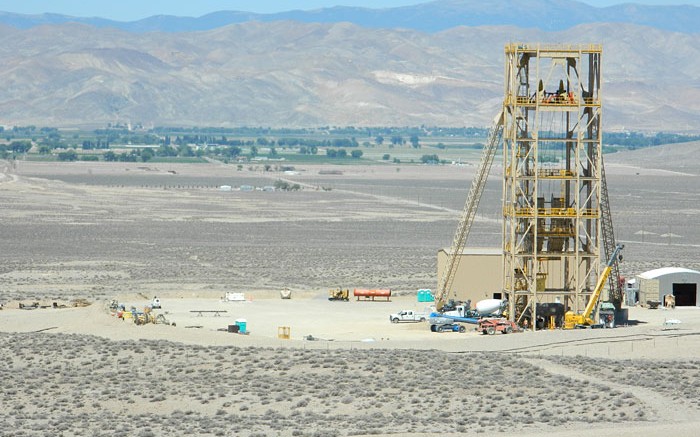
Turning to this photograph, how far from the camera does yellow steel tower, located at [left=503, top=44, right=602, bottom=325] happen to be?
47.5m

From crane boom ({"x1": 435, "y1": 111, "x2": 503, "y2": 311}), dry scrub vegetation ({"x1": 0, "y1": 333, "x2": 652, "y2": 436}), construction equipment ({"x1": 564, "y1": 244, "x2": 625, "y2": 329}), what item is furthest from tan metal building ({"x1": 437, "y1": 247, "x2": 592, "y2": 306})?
dry scrub vegetation ({"x1": 0, "y1": 333, "x2": 652, "y2": 436})

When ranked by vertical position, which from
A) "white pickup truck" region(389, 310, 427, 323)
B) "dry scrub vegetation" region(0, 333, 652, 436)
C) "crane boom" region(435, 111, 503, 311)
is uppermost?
"crane boom" region(435, 111, 503, 311)

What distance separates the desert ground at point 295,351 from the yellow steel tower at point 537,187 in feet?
10.3

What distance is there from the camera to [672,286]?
52625mm

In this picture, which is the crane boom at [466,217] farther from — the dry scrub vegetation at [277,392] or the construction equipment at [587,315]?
the dry scrub vegetation at [277,392]

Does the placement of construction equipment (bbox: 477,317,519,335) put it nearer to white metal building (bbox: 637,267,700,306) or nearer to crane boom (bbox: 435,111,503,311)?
crane boom (bbox: 435,111,503,311)

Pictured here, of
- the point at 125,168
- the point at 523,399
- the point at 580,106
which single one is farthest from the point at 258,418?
the point at 125,168

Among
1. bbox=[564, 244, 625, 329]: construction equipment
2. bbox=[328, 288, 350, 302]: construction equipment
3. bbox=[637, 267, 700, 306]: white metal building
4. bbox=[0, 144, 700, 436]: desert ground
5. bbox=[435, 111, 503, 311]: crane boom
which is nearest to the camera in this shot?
bbox=[0, 144, 700, 436]: desert ground

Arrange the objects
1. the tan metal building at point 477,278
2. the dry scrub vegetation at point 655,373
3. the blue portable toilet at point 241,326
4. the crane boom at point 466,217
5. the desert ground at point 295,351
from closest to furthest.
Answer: the desert ground at point 295,351 < the dry scrub vegetation at point 655,373 < the blue portable toilet at point 241,326 < the crane boom at point 466,217 < the tan metal building at point 477,278

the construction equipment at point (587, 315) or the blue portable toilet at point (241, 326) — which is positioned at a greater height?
the construction equipment at point (587, 315)

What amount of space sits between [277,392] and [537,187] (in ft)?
56.1

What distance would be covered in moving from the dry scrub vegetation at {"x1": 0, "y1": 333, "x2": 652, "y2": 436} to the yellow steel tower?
34.6ft

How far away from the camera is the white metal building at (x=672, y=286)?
172ft

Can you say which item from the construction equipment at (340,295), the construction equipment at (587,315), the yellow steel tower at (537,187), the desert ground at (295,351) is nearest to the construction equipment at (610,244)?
the yellow steel tower at (537,187)
